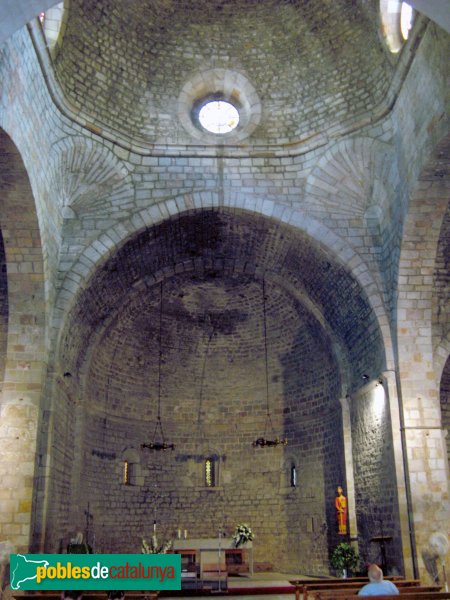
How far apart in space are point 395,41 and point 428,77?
8.29ft

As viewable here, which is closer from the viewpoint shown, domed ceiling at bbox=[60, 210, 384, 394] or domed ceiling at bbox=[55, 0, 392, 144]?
domed ceiling at bbox=[55, 0, 392, 144]

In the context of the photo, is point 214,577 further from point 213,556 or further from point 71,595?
point 71,595

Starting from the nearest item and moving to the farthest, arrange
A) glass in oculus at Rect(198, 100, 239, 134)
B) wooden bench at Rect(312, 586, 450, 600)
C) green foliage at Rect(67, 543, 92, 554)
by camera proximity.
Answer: wooden bench at Rect(312, 586, 450, 600)
green foliage at Rect(67, 543, 92, 554)
glass in oculus at Rect(198, 100, 239, 134)

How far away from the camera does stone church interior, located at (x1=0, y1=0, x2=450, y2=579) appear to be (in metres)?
12.9

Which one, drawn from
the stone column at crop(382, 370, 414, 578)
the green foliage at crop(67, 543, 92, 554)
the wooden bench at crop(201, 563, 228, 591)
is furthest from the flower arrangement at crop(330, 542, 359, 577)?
the green foliage at crop(67, 543, 92, 554)

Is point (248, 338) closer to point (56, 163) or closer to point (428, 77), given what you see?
point (56, 163)

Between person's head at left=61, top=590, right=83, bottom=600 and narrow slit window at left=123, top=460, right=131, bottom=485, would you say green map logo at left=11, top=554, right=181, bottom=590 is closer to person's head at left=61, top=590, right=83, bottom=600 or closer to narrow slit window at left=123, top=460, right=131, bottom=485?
person's head at left=61, top=590, right=83, bottom=600

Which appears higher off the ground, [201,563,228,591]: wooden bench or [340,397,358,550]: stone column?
[340,397,358,550]: stone column

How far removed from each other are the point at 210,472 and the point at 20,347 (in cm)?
859

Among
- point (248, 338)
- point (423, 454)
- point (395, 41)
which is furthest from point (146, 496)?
point (395, 41)

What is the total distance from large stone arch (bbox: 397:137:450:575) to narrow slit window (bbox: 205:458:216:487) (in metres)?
7.97

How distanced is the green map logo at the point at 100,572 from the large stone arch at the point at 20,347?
243 inches

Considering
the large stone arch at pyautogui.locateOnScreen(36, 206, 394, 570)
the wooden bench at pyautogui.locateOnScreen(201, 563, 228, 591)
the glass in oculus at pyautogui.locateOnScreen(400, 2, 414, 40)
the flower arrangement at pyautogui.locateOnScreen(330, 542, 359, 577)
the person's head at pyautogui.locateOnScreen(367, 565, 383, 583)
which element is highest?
the glass in oculus at pyautogui.locateOnScreen(400, 2, 414, 40)

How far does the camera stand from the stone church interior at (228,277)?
1293 cm
